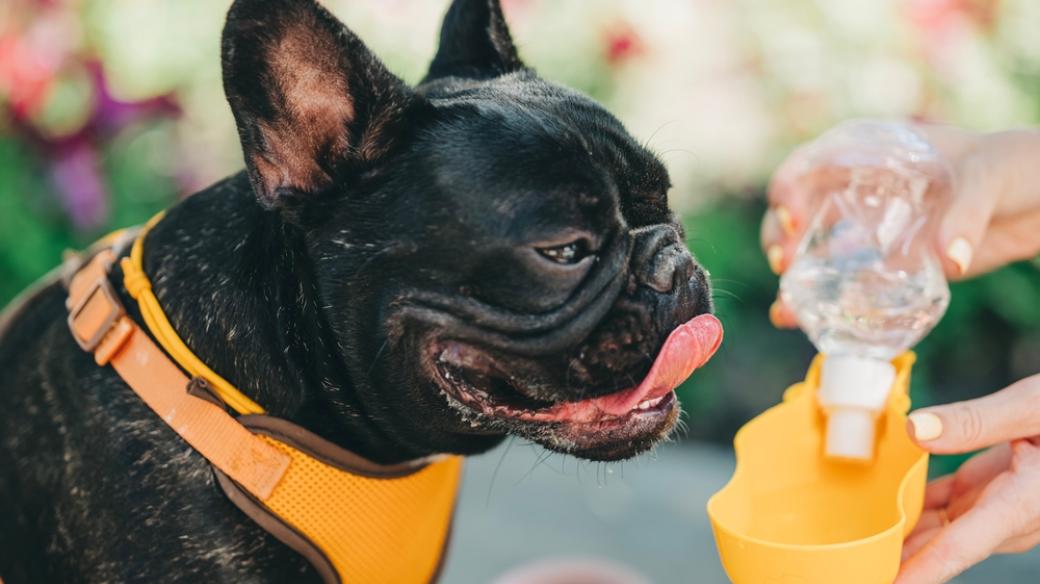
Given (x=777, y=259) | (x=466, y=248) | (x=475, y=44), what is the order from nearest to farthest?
(x=466, y=248), (x=475, y=44), (x=777, y=259)

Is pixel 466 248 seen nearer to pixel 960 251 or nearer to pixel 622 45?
pixel 960 251

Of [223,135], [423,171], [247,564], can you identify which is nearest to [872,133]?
[423,171]

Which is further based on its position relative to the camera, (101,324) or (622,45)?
(622,45)

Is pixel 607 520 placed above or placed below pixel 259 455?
below

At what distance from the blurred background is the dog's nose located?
5.01ft

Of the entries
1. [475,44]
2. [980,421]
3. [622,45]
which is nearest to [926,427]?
[980,421]

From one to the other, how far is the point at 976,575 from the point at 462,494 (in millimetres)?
1849

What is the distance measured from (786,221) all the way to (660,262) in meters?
0.86

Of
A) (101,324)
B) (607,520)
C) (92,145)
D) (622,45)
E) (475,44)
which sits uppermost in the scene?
(475,44)

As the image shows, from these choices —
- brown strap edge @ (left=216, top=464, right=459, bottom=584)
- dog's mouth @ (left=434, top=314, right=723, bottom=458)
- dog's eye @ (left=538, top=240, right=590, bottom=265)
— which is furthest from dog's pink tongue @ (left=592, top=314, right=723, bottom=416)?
brown strap edge @ (left=216, top=464, right=459, bottom=584)

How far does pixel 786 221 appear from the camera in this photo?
8.66ft

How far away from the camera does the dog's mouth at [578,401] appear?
6.05 ft

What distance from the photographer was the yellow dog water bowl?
5.63ft

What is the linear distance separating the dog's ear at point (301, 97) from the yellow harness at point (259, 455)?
355 mm
